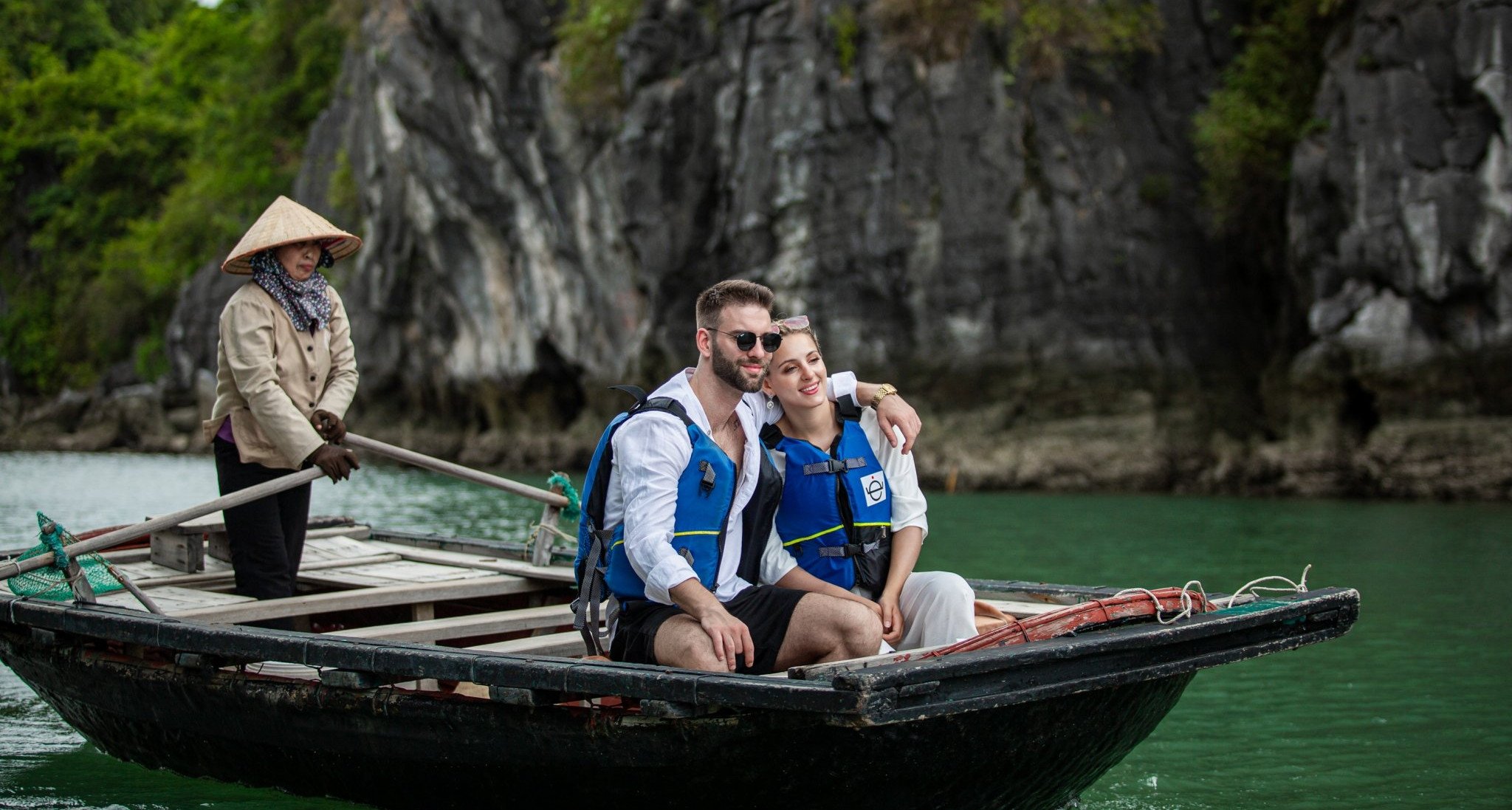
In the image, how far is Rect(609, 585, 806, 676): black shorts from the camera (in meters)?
4.04

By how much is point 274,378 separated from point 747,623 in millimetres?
2597

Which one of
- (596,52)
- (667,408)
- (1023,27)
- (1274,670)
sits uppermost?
(596,52)

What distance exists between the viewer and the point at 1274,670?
7.81 metres

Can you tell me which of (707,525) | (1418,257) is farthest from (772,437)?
(1418,257)

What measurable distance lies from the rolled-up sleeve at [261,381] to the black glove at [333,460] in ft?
0.12

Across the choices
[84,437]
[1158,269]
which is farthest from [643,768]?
[84,437]

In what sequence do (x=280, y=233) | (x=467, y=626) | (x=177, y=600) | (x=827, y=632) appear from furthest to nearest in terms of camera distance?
(x=177, y=600) → (x=280, y=233) → (x=467, y=626) → (x=827, y=632)

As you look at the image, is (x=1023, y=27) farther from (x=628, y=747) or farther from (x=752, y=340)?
(x=628, y=747)

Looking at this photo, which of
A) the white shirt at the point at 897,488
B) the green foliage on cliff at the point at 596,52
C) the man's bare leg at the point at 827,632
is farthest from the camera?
the green foliage on cliff at the point at 596,52

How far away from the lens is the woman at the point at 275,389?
5609 millimetres

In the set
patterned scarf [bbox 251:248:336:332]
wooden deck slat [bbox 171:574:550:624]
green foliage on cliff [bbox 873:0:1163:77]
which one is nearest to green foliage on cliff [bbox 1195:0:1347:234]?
green foliage on cliff [bbox 873:0:1163:77]

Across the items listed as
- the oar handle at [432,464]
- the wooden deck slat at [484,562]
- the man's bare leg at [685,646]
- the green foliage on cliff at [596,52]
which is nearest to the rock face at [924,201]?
the green foliage on cliff at [596,52]

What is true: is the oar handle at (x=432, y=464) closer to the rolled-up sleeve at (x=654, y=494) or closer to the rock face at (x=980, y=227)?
the rolled-up sleeve at (x=654, y=494)

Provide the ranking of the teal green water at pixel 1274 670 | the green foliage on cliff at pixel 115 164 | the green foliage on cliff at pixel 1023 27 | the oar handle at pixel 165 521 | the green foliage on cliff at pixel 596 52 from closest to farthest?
the oar handle at pixel 165 521
the teal green water at pixel 1274 670
the green foliage on cliff at pixel 1023 27
the green foliage on cliff at pixel 596 52
the green foliage on cliff at pixel 115 164
